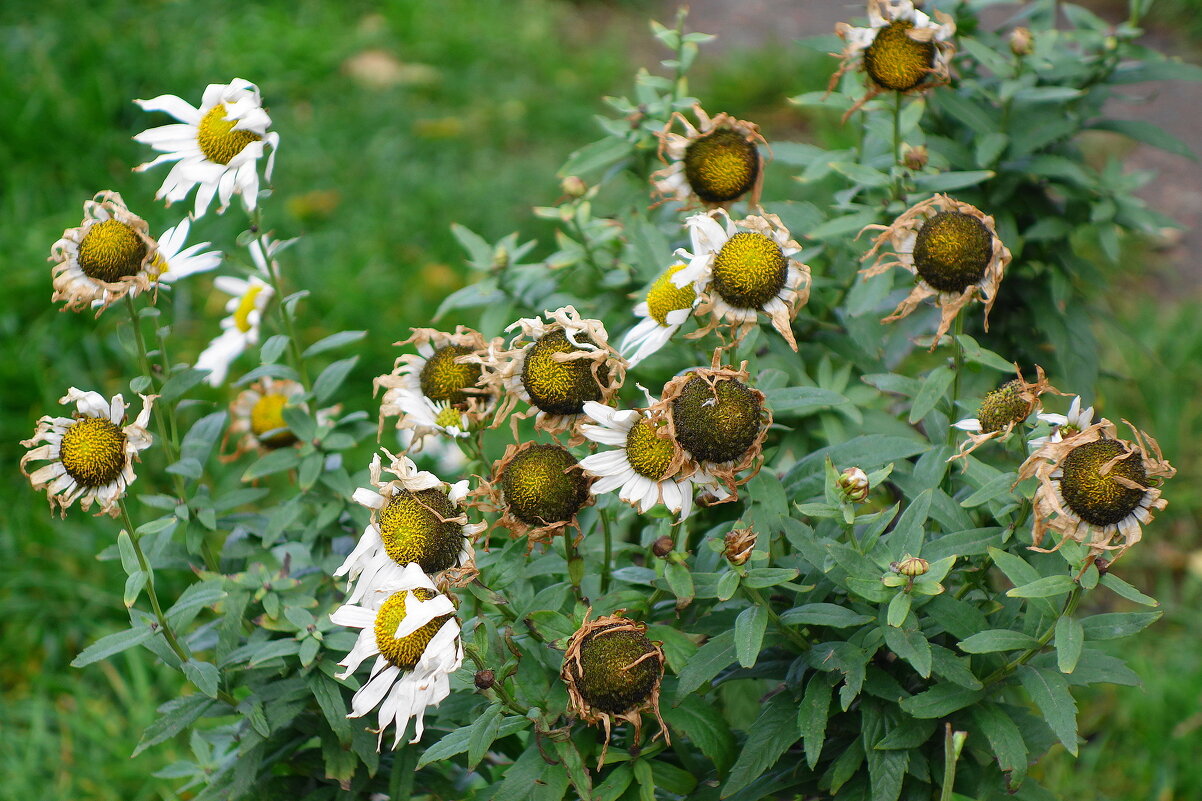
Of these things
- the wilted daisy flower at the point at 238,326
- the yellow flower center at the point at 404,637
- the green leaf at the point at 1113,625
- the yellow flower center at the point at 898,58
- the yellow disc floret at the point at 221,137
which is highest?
the yellow flower center at the point at 898,58

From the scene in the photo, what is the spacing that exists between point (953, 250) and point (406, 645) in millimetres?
890

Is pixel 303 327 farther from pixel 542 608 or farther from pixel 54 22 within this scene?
pixel 542 608

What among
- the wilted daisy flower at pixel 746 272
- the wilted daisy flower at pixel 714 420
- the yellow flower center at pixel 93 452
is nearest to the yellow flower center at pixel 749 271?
the wilted daisy flower at pixel 746 272

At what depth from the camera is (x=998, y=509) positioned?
5.20 ft

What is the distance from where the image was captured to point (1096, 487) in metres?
1.34

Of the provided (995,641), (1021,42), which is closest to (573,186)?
(1021,42)

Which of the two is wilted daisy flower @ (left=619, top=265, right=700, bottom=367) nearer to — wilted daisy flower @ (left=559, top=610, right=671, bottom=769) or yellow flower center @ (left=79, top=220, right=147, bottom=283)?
wilted daisy flower @ (left=559, top=610, right=671, bottom=769)

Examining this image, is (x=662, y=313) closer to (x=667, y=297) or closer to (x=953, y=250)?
(x=667, y=297)

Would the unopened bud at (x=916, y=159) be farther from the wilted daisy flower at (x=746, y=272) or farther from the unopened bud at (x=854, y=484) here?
the unopened bud at (x=854, y=484)

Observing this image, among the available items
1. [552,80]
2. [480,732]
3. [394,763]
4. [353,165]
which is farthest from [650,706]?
[552,80]

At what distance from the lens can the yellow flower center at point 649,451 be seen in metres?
1.44

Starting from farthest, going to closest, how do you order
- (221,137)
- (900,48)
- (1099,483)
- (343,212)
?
(343,212) → (900,48) → (221,137) → (1099,483)

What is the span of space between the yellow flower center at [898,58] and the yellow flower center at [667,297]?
1.66ft

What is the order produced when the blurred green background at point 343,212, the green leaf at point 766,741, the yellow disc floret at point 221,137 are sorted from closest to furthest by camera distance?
1. the green leaf at point 766,741
2. the yellow disc floret at point 221,137
3. the blurred green background at point 343,212
